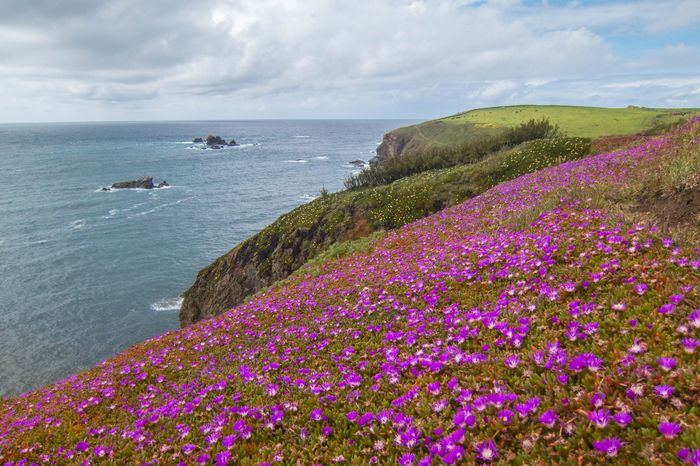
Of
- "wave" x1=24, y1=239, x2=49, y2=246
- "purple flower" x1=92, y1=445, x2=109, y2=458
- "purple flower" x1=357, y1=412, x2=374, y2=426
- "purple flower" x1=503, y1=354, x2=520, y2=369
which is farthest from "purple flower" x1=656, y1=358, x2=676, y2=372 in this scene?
"wave" x1=24, y1=239, x2=49, y2=246

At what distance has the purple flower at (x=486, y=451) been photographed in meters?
3.87

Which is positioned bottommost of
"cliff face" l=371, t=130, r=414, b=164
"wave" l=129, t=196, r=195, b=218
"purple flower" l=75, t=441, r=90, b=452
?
"wave" l=129, t=196, r=195, b=218

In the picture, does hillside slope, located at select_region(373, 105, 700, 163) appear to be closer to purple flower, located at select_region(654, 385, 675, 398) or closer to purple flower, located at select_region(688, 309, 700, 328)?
purple flower, located at select_region(688, 309, 700, 328)

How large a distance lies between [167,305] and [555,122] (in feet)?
240

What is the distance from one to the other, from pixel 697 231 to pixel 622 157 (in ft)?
36.7

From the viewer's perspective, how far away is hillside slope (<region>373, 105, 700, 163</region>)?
198 ft

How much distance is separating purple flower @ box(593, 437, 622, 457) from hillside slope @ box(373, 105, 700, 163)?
48820 millimetres

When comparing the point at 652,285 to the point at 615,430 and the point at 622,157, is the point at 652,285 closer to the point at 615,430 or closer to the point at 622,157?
the point at 615,430

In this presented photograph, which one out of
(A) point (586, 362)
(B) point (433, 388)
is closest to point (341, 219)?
(B) point (433, 388)

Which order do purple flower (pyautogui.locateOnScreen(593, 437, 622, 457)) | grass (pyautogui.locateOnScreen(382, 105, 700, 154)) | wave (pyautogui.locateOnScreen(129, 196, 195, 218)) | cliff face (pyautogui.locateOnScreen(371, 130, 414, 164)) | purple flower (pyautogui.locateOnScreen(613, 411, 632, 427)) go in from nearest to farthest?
1. purple flower (pyautogui.locateOnScreen(593, 437, 622, 457))
2. purple flower (pyautogui.locateOnScreen(613, 411, 632, 427))
3. grass (pyautogui.locateOnScreen(382, 105, 700, 154))
4. wave (pyautogui.locateOnScreen(129, 196, 195, 218))
5. cliff face (pyautogui.locateOnScreen(371, 130, 414, 164))

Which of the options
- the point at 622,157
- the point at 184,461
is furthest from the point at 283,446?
the point at 622,157

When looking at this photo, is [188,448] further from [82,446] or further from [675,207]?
[675,207]

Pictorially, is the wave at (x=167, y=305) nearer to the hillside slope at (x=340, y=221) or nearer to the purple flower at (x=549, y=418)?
the hillside slope at (x=340, y=221)

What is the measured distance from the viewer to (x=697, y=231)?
23.6 feet
